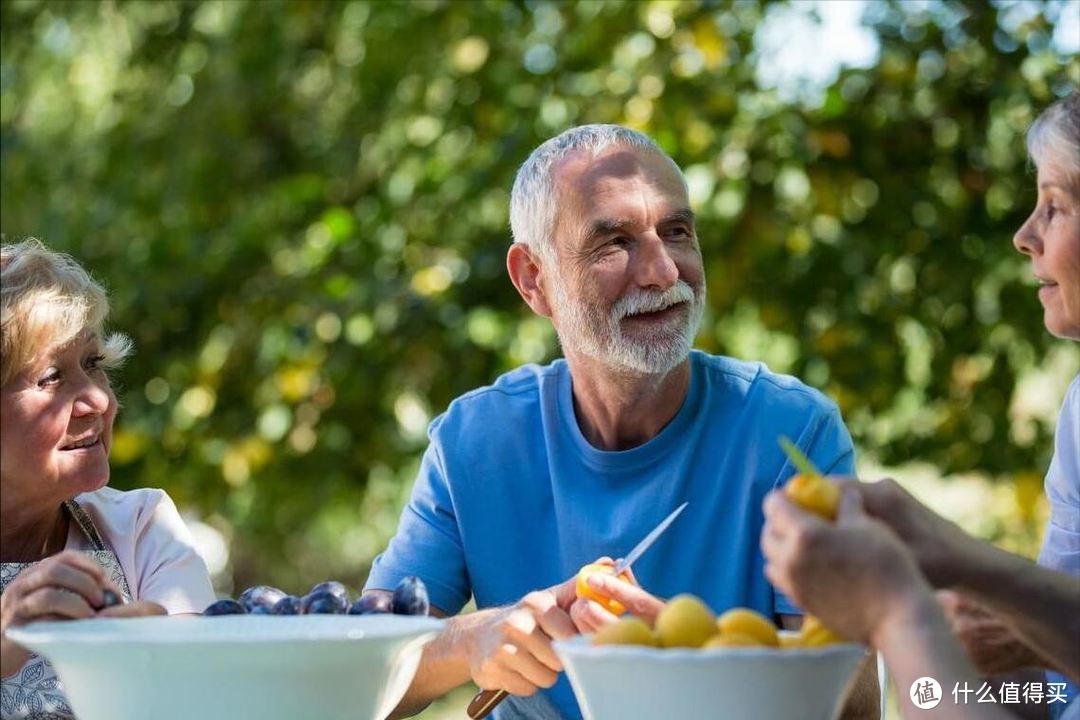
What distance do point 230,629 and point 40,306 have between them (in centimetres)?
59

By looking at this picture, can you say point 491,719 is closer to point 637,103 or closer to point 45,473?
point 45,473

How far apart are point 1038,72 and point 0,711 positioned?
139 inches

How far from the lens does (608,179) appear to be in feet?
7.66

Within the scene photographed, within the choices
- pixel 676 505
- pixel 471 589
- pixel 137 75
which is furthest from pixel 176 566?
pixel 137 75

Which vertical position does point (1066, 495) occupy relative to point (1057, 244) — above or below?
below

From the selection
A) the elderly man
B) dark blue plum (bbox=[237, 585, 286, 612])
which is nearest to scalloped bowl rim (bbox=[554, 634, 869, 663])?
dark blue plum (bbox=[237, 585, 286, 612])

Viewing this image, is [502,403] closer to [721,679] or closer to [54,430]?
[54,430]

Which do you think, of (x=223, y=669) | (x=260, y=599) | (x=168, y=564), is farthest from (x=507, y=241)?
(x=223, y=669)

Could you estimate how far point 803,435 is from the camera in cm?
224

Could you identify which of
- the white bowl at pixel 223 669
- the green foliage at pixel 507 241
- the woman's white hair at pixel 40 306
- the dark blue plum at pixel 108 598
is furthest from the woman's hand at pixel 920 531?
the green foliage at pixel 507 241

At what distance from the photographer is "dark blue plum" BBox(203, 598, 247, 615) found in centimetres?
165

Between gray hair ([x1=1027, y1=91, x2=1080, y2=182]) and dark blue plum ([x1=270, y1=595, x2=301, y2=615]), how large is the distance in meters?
1.09

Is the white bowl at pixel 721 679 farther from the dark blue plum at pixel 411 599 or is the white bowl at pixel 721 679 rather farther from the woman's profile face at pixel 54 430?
the woman's profile face at pixel 54 430

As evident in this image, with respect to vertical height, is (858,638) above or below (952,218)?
above
